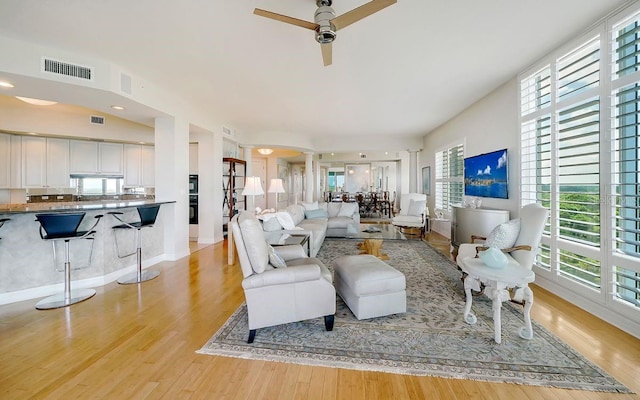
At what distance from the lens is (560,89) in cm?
305

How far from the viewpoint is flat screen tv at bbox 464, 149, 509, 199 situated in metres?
4.01

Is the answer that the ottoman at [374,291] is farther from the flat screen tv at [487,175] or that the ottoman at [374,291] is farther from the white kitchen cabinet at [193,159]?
the white kitchen cabinet at [193,159]

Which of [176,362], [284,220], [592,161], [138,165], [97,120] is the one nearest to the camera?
[176,362]

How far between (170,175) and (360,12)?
155 inches

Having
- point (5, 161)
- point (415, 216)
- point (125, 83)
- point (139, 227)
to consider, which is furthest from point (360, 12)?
point (5, 161)

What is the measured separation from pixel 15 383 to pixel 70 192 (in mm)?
5522

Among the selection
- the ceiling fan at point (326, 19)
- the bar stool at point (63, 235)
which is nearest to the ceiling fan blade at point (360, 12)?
the ceiling fan at point (326, 19)

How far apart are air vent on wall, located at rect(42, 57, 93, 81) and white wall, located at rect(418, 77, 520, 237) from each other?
5714 millimetres

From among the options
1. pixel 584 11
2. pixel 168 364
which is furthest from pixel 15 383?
pixel 584 11

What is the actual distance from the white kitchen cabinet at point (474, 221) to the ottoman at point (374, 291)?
2.21m

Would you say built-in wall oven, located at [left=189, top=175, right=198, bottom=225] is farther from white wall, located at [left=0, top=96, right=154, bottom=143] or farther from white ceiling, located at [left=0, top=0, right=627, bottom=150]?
white ceiling, located at [left=0, top=0, right=627, bottom=150]

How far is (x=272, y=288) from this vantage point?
82.8 inches

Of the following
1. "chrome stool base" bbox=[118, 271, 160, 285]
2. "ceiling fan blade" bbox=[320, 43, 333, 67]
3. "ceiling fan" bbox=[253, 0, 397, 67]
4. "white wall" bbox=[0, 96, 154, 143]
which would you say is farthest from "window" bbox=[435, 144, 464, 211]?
"white wall" bbox=[0, 96, 154, 143]

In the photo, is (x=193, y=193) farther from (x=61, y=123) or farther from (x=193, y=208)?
(x=61, y=123)
